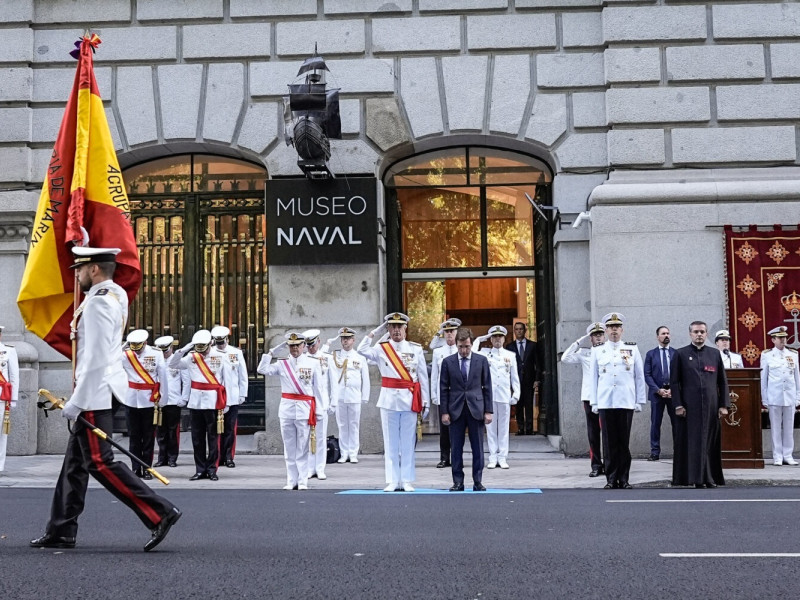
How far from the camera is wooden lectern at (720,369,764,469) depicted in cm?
1420

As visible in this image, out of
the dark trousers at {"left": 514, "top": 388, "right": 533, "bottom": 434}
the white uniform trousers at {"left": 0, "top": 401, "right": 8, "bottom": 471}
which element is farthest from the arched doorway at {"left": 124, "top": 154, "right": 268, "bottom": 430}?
the dark trousers at {"left": 514, "top": 388, "right": 533, "bottom": 434}

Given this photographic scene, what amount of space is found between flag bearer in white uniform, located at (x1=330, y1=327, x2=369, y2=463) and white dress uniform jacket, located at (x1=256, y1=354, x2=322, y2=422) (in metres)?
2.65

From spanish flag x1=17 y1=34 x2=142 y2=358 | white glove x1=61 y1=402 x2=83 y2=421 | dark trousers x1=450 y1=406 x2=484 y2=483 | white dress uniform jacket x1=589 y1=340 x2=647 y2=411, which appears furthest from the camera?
white dress uniform jacket x1=589 y1=340 x2=647 y2=411

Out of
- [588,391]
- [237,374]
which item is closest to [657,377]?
[588,391]

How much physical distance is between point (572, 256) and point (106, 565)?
39.0 feet

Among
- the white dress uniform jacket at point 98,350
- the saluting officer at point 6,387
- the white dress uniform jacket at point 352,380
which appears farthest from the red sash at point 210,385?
the white dress uniform jacket at point 98,350

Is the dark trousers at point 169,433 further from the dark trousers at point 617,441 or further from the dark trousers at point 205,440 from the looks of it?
the dark trousers at point 617,441

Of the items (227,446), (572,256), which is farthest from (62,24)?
(572,256)

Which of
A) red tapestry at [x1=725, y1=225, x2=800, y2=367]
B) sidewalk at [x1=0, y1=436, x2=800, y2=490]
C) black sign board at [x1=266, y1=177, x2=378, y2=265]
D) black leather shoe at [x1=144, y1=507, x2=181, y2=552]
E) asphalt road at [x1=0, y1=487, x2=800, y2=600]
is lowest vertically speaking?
sidewalk at [x1=0, y1=436, x2=800, y2=490]

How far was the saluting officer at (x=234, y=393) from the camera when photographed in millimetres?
15276

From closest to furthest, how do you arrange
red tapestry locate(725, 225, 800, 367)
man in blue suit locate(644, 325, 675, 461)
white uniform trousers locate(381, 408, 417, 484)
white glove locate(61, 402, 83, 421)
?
white glove locate(61, 402, 83, 421) < white uniform trousers locate(381, 408, 417, 484) < man in blue suit locate(644, 325, 675, 461) < red tapestry locate(725, 225, 800, 367)

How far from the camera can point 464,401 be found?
12703 mm

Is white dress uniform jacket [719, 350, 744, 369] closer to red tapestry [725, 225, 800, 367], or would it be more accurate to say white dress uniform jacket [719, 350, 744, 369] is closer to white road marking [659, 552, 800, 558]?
red tapestry [725, 225, 800, 367]

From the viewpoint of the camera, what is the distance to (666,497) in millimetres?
11086
